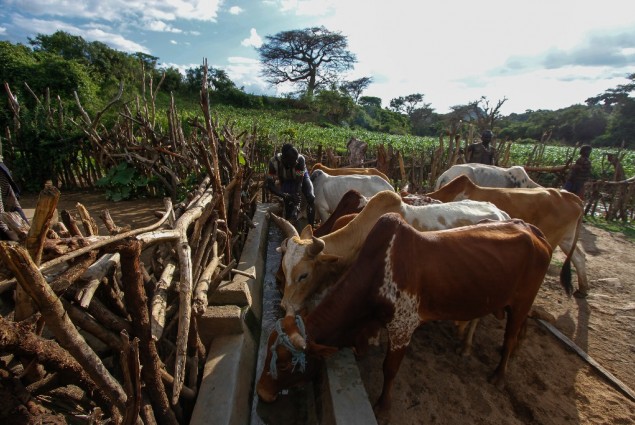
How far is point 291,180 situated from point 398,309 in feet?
12.7

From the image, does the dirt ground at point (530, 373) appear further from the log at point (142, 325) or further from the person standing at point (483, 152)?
the person standing at point (483, 152)

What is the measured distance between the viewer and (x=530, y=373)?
130 inches

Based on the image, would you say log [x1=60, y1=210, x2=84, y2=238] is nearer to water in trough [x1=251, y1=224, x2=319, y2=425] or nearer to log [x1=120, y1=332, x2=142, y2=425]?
log [x1=120, y1=332, x2=142, y2=425]

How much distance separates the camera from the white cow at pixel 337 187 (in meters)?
6.05

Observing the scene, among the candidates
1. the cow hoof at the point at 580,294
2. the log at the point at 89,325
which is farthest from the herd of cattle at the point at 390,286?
the cow hoof at the point at 580,294

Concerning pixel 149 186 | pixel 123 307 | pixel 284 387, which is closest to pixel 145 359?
pixel 123 307

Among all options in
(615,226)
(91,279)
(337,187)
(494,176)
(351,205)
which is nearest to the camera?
(91,279)

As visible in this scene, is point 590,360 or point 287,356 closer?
point 287,356

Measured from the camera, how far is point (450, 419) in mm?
2742

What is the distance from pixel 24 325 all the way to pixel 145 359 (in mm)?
696

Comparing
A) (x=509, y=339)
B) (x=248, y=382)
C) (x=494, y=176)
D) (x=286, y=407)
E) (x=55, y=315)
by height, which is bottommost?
(x=286, y=407)

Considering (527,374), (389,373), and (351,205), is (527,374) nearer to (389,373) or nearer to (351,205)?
(389,373)

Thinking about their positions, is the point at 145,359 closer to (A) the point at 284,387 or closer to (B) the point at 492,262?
(A) the point at 284,387

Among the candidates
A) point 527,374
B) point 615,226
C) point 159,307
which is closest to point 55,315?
point 159,307
